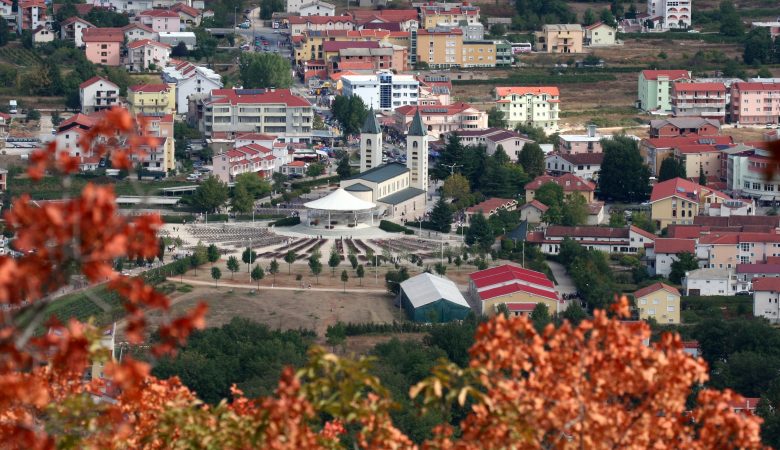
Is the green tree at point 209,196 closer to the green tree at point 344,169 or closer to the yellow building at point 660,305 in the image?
the green tree at point 344,169

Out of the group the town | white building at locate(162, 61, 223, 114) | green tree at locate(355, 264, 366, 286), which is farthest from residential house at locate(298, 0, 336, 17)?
green tree at locate(355, 264, 366, 286)

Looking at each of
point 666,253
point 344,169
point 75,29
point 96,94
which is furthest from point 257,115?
point 666,253

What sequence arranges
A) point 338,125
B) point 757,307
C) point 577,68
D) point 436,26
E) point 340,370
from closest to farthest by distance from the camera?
point 340,370 < point 757,307 < point 338,125 < point 577,68 < point 436,26

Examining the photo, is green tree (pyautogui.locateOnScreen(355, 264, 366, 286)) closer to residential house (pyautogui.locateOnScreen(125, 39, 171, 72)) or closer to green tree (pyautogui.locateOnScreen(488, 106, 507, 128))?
green tree (pyautogui.locateOnScreen(488, 106, 507, 128))

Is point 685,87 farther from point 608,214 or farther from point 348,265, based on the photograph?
point 348,265

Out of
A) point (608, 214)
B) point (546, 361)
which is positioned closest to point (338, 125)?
point (608, 214)
